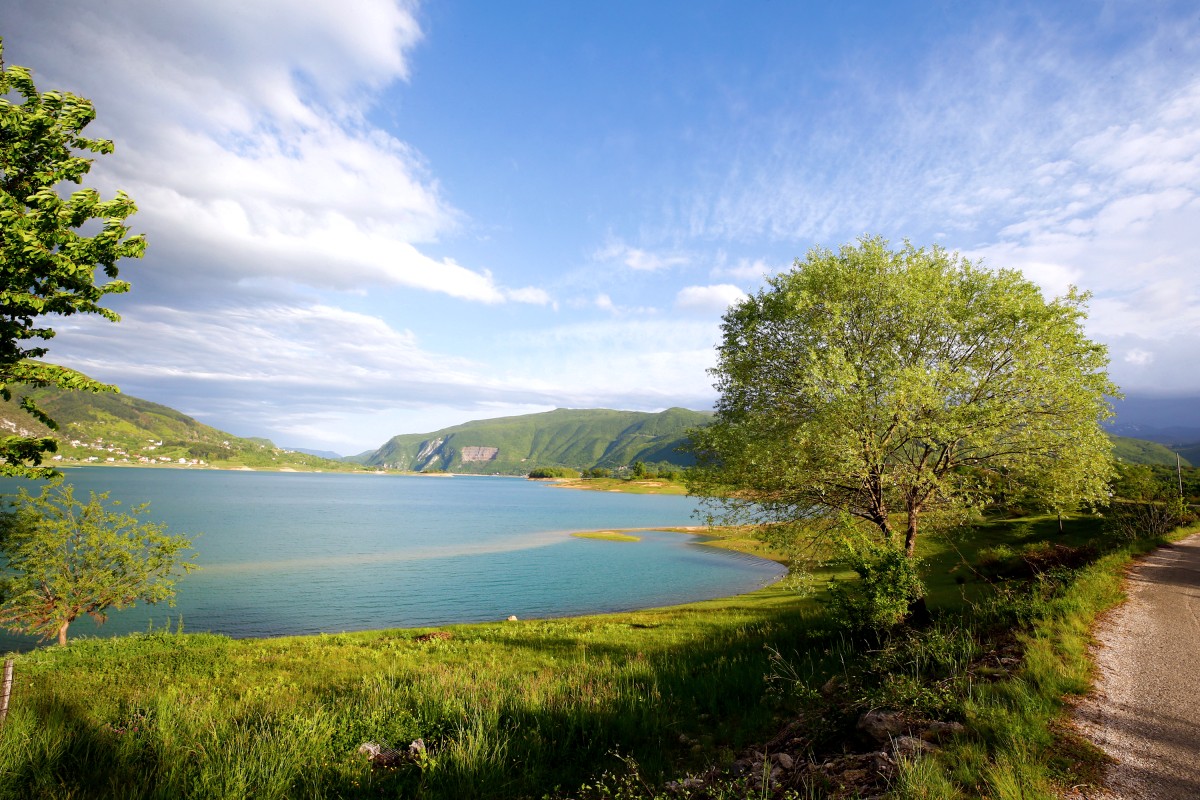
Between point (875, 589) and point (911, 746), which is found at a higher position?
point (875, 589)

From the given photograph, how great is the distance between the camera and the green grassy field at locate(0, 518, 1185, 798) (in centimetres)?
874

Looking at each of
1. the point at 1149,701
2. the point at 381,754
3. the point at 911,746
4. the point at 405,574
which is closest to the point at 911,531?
the point at 1149,701

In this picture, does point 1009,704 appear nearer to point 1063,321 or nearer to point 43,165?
point 1063,321

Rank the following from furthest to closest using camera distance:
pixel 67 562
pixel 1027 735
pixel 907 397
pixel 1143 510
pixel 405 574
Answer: pixel 405 574 < pixel 1143 510 < pixel 67 562 < pixel 907 397 < pixel 1027 735

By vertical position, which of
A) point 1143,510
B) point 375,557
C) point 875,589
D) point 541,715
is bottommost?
point 375,557

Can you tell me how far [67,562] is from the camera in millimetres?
27078

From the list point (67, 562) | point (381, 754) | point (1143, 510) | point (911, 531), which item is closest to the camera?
point (381, 754)

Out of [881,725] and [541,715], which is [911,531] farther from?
[541,715]

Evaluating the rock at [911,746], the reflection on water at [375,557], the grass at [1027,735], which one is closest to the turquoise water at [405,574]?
the reflection on water at [375,557]

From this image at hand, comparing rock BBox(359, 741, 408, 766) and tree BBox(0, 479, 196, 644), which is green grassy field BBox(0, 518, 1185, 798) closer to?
rock BBox(359, 741, 408, 766)

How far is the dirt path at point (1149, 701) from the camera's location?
7.36 meters

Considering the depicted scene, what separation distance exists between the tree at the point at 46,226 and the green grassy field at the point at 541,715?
7117 mm

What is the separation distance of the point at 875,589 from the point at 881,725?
6.69 meters

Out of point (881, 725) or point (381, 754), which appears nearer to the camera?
point (881, 725)
